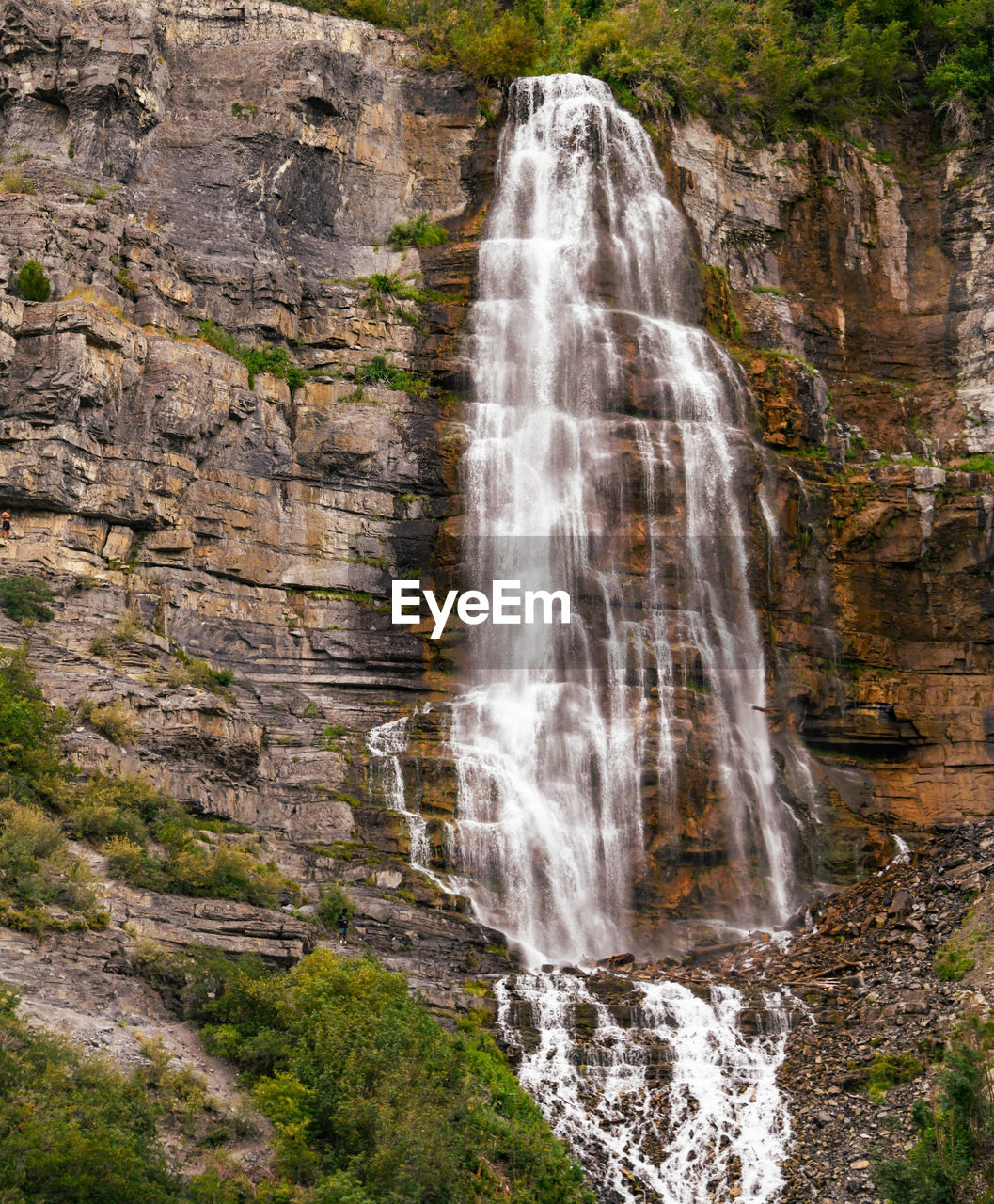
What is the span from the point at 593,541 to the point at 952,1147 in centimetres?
2197

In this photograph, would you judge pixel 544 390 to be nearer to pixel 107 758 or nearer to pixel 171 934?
pixel 107 758

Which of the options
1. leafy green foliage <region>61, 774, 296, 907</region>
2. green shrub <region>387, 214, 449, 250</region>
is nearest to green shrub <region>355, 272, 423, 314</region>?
green shrub <region>387, 214, 449, 250</region>

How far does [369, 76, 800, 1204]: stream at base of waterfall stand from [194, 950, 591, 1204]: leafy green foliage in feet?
6.97

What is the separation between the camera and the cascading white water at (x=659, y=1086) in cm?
2327

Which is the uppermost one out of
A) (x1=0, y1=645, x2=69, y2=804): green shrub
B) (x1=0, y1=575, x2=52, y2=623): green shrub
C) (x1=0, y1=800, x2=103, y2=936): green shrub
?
(x1=0, y1=575, x2=52, y2=623): green shrub

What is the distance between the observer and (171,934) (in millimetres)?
23547

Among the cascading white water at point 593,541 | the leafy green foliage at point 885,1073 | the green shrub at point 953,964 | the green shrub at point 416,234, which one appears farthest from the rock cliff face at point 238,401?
the green shrub at point 953,964

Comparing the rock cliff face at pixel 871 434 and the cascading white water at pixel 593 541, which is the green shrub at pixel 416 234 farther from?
the rock cliff face at pixel 871 434

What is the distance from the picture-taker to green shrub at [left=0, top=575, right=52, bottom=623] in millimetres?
30797

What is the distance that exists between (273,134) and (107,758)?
91.5ft

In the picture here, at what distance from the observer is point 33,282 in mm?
35062

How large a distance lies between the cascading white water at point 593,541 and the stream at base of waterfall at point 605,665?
3.1 inches

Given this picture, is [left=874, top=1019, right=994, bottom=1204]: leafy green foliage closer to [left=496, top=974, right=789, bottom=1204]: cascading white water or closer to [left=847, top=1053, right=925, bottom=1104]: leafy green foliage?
[left=847, top=1053, right=925, bottom=1104]: leafy green foliage

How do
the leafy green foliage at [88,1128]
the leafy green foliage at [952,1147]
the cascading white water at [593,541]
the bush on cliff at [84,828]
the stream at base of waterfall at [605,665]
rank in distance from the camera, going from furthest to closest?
the cascading white water at [593,541] < the stream at base of waterfall at [605,665] < the bush on cliff at [84,828] < the leafy green foliage at [952,1147] < the leafy green foliage at [88,1128]
